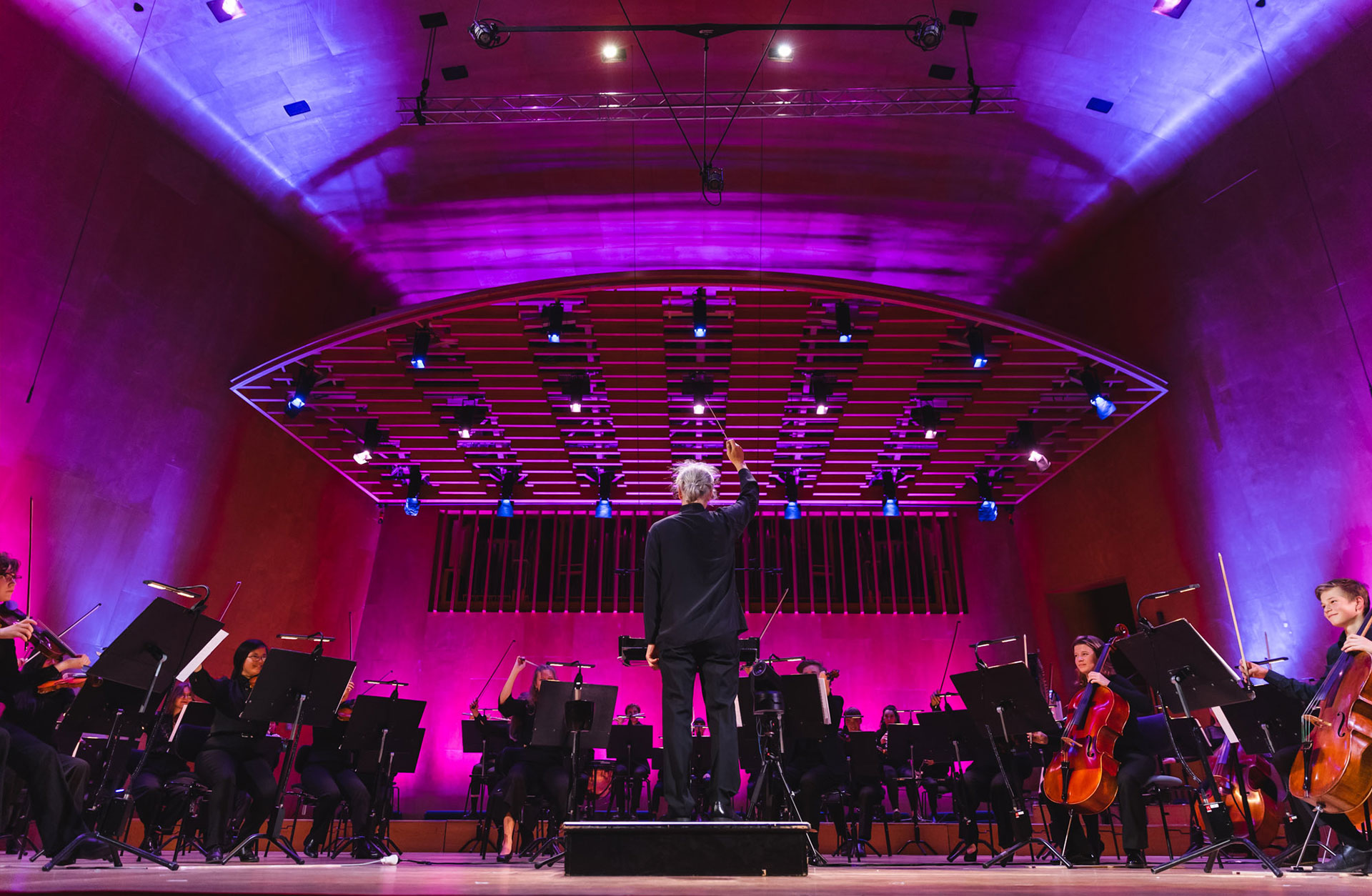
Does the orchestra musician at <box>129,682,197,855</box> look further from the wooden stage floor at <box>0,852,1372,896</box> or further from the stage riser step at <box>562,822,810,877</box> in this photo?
the stage riser step at <box>562,822,810,877</box>

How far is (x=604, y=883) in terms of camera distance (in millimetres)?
2389

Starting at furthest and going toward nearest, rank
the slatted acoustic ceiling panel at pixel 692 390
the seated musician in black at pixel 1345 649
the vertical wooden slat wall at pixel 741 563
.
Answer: the vertical wooden slat wall at pixel 741 563, the slatted acoustic ceiling panel at pixel 692 390, the seated musician in black at pixel 1345 649

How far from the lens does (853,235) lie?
31.7ft

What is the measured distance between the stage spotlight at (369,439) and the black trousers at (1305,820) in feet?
27.6

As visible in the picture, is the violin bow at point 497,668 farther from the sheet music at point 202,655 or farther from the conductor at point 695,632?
the conductor at point 695,632

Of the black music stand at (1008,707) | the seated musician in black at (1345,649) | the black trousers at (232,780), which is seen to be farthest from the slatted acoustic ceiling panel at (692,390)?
the black trousers at (232,780)

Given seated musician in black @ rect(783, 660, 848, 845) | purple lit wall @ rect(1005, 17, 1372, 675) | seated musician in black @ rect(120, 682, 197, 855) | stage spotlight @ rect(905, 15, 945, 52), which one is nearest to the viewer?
seated musician in black @ rect(120, 682, 197, 855)

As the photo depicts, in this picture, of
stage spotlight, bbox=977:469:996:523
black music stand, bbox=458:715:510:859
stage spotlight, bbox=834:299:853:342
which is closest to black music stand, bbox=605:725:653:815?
black music stand, bbox=458:715:510:859

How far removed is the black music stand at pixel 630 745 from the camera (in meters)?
7.32

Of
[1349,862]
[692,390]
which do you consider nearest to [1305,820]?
[1349,862]

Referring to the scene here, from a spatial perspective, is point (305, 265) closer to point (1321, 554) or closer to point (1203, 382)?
point (1203, 382)

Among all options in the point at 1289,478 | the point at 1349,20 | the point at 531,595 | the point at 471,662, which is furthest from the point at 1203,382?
the point at 471,662

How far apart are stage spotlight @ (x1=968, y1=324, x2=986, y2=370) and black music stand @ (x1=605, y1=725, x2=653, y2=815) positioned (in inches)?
176

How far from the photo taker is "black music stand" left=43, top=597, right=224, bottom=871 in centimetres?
396
